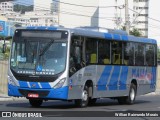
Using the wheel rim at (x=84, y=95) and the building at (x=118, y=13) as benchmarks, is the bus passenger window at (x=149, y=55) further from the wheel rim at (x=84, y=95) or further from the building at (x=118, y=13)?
the building at (x=118, y=13)

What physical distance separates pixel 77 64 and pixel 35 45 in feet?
5.70

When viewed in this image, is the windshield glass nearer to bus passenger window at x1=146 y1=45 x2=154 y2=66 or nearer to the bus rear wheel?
the bus rear wheel

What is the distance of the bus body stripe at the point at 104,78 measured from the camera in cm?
2235

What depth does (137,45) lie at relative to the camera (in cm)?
2609

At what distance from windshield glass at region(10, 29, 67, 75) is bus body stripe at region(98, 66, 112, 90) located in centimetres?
317

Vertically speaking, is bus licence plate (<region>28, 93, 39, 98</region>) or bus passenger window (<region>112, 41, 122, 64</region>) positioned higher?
bus passenger window (<region>112, 41, 122, 64</region>)

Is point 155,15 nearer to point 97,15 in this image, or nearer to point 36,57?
point 97,15

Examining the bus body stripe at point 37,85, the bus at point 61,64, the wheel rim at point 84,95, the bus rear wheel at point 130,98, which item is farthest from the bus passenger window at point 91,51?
the bus rear wheel at point 130,98

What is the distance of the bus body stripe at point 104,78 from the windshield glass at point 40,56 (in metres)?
3.17

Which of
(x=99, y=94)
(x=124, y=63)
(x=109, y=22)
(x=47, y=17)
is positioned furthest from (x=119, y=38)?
(x=47, y=17)

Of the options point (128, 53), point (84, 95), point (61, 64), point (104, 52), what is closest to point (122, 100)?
point (128, 53)

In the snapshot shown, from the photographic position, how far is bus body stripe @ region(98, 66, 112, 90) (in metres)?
22.3

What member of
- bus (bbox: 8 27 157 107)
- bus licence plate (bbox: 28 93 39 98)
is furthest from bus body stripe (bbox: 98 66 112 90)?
bus licence plate (bbox: 28 93 39 98)

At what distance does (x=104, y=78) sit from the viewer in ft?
74.6
